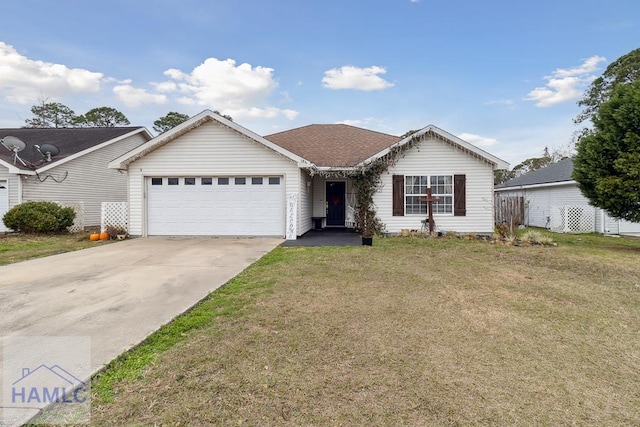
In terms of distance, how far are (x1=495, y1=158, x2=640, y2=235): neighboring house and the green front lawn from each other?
60.2ft

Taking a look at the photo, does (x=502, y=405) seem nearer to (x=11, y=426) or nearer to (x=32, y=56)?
(x=11, y=426)

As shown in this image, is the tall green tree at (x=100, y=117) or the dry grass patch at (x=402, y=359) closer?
the dry grass patch at (x=402, y=359)

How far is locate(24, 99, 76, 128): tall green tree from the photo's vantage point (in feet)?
109

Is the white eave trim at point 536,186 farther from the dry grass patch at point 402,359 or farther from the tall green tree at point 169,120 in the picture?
the tall green tree at point 169,120

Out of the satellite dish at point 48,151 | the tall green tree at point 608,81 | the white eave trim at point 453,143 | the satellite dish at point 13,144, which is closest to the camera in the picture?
the white eave trim at point 453,143

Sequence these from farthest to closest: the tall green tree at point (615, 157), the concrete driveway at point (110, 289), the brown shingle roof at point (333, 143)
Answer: the brown shingle roof at point (333, 143), the tall green tree at point (615, 157), the concrete driveway at point (110, 289)

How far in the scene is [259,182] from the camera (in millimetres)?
11852

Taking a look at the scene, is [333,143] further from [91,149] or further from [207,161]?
[91,149]

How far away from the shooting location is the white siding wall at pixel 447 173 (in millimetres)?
12344

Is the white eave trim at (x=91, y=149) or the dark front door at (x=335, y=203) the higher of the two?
the white eave trim at (x=91, y=149)

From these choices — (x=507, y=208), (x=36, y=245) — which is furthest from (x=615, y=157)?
(x=36, y=245)

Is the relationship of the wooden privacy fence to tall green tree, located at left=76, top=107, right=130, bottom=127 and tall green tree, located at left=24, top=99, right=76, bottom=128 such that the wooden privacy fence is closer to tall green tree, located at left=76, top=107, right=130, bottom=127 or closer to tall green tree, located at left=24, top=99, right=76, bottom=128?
tall green tree, located at left=76, top=107, right=130, bottom=127

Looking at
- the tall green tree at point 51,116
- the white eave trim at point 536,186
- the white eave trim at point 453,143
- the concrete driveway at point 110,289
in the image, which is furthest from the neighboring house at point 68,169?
the white eave trim at point 536,186

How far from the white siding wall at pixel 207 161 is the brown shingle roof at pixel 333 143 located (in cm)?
198
